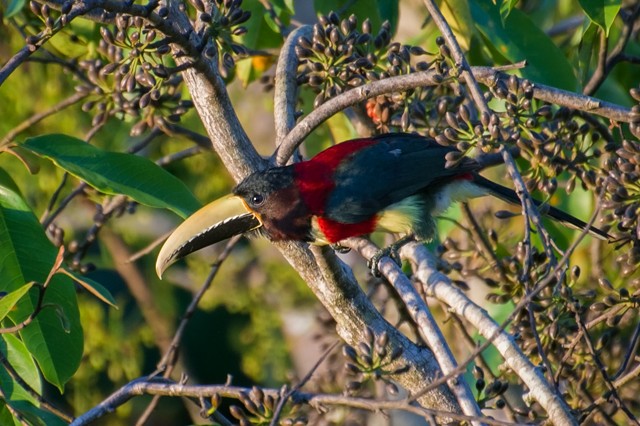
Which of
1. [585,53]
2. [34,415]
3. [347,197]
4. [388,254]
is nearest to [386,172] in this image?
[347,197]

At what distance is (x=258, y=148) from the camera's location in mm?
5766

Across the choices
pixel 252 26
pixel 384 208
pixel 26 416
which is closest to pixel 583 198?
pixel 384 208

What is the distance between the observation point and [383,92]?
7.50 feet

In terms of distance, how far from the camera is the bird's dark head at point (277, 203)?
2.74m

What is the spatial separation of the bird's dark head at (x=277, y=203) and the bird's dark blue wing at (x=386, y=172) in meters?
0.14

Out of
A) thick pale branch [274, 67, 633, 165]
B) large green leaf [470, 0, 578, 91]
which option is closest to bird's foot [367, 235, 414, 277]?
thick pale branch [274, 67, 633, 165]

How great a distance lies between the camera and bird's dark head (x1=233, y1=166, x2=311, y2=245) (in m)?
2.74

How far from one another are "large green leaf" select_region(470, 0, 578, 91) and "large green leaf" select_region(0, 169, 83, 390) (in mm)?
1561

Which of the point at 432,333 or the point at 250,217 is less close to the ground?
the point at 250,217

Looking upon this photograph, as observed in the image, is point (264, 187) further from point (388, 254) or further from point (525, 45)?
point (525, 45)

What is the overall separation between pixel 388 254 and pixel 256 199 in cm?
43

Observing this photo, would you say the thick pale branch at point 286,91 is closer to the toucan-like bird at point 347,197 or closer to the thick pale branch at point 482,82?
the toucan-like bird at point 347,197

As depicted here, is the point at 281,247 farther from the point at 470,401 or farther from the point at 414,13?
the point at 414,13

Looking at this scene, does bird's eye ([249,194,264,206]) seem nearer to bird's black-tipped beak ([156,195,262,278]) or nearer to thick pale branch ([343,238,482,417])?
bird's black-tipped beak ([156,195,262,278])
